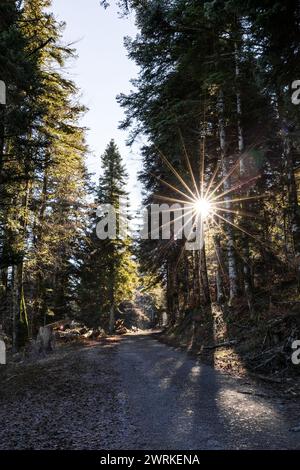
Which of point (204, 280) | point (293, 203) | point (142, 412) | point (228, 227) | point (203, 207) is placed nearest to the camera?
point (142, 412)

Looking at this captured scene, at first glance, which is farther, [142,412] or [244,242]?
[244,242]

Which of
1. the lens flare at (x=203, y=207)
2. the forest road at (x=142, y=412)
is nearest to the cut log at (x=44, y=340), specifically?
the forest road at (x=142, y=412)

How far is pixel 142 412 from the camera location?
6402 mm

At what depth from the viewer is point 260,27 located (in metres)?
7.87

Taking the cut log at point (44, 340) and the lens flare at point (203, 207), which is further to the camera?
the lens flare at point (203, 207)

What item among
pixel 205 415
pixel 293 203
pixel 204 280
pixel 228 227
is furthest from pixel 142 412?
pixel 204 280

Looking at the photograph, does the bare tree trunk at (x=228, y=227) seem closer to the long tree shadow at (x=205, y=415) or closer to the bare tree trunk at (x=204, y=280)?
the bare tree trunk at (x=204, y=280)

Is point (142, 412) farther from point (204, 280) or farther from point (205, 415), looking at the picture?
point (204, 280)

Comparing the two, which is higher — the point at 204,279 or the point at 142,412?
the point at 204,279

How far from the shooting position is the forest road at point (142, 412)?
198 inches

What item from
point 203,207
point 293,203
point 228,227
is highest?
point 203,207

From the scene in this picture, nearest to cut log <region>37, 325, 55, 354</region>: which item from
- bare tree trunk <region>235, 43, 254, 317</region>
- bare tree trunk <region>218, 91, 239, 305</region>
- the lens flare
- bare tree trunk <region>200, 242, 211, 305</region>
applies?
bare tree trunk <region>200, 242, 211, 305</region>

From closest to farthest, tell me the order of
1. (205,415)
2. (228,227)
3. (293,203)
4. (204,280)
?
(205,415) < (293,203) < (228,227) < (204,280)
